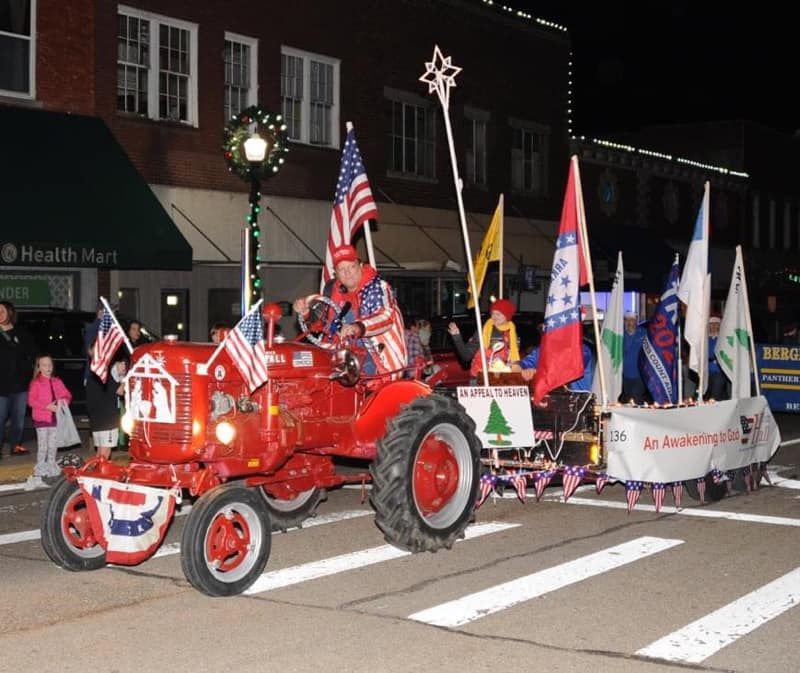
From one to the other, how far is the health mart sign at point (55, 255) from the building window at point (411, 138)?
9.32 metres

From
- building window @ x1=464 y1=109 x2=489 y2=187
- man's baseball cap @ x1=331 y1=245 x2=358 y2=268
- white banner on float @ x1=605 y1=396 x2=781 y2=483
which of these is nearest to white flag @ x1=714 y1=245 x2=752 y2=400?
white banner on float @ x1=605 y1=396 x2=781 y2=483

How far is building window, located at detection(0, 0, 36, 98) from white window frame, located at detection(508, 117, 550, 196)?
13.6m

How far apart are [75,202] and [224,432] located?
38.9ft

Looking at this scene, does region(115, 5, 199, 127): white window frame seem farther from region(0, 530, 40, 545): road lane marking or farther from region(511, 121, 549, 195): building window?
region(0, 530, 40, 545): road lane marking

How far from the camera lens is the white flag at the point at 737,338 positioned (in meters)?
12.7

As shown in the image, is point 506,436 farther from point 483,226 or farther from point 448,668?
point 483,226

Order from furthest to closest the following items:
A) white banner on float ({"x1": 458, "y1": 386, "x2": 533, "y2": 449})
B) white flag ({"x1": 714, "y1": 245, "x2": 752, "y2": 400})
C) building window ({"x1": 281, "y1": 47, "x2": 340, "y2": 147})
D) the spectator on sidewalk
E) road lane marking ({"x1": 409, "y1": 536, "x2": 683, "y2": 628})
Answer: building window ({"x1": 281, "y1": 47, "x2": 340, "y2": 147}) → the spectator on sidewalk → white flag ({"x1": 714, "y1": 245, "x2": 752, "y2": 400}) → white banner on float ({"x1": 458, "y1": 386, "x2": 533, "y2": 449}) → road lane marking ({"x1": 409, "y1": 536, "x2": 683, "y2": 628})

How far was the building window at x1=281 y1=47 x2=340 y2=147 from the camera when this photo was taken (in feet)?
79.9

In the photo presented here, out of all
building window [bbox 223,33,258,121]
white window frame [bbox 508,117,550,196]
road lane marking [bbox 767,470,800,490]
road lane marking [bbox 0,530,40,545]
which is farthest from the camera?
white window frame [bbox 508,117,550,196]

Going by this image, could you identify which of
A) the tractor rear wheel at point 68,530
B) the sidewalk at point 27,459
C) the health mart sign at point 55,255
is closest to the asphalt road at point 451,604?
the tractor rear wheel at point 68,530

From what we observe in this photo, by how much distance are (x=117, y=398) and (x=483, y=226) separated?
16825mm

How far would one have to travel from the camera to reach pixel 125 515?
26.2 ft

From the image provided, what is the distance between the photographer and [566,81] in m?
32.8

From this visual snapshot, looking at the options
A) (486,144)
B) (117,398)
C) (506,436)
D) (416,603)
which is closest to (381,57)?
(486,144)
